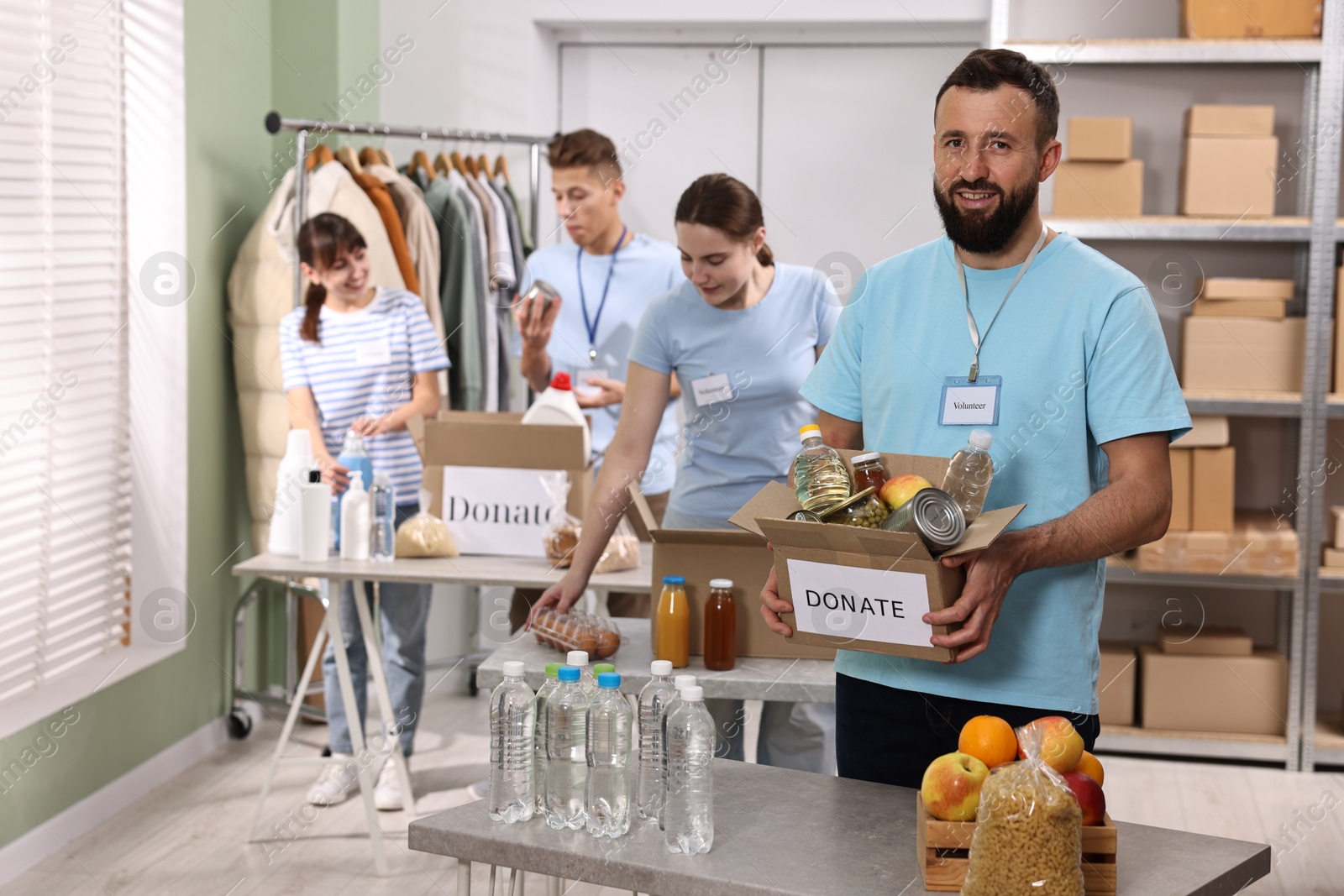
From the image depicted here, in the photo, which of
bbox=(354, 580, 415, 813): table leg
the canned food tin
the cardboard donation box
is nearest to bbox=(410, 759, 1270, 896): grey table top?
the canned food tin

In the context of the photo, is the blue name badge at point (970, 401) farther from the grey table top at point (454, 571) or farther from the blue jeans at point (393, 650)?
the blue jeans at point (393, 650)

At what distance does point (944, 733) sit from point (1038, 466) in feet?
1.23

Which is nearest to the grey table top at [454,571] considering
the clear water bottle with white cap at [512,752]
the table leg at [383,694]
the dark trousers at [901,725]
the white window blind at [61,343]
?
the table leg at [383,694]

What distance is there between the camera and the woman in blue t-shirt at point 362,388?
137 inches

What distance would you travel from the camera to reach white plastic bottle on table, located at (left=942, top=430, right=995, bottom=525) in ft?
4.85

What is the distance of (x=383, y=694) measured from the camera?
3.32m

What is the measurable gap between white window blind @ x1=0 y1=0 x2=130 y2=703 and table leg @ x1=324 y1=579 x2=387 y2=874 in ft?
2.48

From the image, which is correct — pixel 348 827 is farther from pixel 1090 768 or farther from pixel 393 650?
pixel 1090 768

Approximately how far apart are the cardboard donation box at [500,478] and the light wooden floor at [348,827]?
821 mm

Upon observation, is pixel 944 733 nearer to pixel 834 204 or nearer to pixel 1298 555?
pixel 1298 555

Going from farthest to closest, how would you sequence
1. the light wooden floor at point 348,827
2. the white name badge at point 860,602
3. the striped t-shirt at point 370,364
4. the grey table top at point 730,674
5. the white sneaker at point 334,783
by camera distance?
the striped t-shirt at point 370,364 → the white sneaker at point 334,783 → the light wooden floor at point 348,827 → the grey table top at point 730,674 → the white name badge at point 860,602

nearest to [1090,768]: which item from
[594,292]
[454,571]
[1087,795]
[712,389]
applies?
[1087,795]

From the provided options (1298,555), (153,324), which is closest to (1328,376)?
(1298,555)

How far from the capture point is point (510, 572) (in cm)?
285
